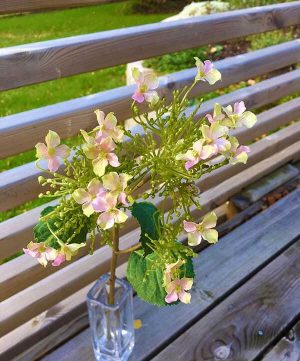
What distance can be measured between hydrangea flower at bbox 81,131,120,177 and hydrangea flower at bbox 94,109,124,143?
1 cm

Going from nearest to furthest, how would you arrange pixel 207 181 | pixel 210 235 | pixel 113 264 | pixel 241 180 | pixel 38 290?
pixel 210 235 < pixel 113 264 < pixel 38 290 < pixel 207 181 < pixel 241 180

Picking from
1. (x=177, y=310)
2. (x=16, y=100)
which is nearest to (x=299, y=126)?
(x=177, y=310)

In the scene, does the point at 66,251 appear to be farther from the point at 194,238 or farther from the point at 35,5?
the point at 35,5

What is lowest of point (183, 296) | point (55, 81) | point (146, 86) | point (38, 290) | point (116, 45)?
point (55, 81)

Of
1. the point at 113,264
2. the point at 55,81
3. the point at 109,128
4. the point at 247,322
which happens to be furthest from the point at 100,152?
the point at 55,81

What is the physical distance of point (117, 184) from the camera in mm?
836

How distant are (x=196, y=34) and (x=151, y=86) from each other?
33.0 inches

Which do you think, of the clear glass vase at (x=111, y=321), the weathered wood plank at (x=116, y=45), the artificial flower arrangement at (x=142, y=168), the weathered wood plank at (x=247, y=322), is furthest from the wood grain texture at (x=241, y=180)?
the artificial flower arrangement at (x=142, y=168)

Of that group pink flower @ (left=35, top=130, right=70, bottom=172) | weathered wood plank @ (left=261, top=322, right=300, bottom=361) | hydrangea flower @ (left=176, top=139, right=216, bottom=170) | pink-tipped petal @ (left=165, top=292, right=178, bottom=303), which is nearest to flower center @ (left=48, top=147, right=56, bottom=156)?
pink flower @ (left=35, top=130, right=70, bottom=172)

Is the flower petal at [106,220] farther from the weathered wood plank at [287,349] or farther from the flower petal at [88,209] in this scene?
the weathered wood plank at [287,349]

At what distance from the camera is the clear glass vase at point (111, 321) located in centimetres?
124

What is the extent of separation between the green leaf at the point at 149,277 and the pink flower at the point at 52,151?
293mm

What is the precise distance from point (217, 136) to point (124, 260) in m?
1.10

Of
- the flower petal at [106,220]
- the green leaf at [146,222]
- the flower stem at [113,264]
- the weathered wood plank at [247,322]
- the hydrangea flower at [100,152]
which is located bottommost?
the weathered wood plank at [247,322]
